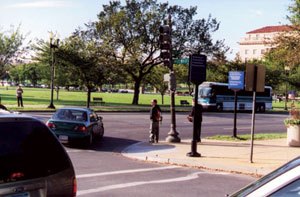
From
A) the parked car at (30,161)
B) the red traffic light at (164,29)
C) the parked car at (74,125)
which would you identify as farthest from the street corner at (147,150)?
the parked car at (30,161)

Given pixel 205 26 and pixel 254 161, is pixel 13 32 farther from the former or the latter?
pixel 254 161

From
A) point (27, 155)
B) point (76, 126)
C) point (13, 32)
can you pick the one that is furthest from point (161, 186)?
point (13, 32)

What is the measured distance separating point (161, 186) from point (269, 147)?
7683 mm

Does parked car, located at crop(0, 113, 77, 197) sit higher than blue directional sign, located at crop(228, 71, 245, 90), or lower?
lower

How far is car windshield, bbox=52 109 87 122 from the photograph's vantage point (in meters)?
14.4

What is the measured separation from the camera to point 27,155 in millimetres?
3844

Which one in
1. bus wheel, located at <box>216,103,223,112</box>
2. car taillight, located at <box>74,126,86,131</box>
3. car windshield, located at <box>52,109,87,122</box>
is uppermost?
car windshield, located at <box>52,109,87,122</box>

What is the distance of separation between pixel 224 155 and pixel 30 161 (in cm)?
941

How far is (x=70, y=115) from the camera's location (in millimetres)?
14555

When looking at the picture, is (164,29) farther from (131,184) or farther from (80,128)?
(131,184)

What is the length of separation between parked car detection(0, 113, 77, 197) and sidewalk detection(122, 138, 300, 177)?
6.94m

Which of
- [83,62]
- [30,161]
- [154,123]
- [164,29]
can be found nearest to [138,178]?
[30,161]

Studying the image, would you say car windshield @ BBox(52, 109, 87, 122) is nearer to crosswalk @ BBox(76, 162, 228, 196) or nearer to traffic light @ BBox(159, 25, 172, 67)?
traffic light @ BBox(159, 25, 172, 67)

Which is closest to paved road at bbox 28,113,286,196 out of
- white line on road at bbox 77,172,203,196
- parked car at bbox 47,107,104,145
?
white line on road at bbox 77,172,203,196
